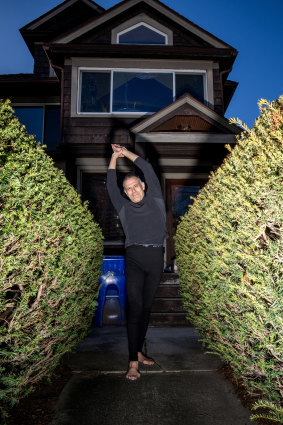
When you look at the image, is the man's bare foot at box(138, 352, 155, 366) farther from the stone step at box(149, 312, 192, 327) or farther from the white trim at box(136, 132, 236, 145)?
the white trim at box(136, 132, 236, 145)

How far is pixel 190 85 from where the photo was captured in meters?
9.02

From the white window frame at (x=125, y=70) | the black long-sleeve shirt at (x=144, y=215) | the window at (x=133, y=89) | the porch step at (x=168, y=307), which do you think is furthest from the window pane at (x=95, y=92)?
the black long-sleeve shirt at (x=144, y=215)

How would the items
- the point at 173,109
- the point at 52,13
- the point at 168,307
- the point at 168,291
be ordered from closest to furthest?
the point at 168,307 < the point at 168,291 < the point at 173,109 < the point at 52,13

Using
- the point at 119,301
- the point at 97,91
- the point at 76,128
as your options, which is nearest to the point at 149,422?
the point at 119,301

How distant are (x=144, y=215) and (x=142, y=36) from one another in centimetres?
877

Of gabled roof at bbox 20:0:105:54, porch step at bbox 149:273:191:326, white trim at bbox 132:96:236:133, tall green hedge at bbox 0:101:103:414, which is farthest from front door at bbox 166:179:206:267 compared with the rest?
gabled roof at bbox 20:0:105:54

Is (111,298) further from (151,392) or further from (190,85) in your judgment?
(190,85)

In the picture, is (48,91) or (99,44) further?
(48,91)

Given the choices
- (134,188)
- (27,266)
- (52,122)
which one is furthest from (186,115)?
(27,266)

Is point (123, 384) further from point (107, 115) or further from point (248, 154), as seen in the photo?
point (107, 115)

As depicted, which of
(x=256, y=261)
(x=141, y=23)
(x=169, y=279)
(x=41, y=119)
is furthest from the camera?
(x=41, y=119)

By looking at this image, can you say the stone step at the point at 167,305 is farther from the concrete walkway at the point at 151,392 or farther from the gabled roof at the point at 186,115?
the gabled roof at the point at 186,115

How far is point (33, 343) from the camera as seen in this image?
70.8 inches

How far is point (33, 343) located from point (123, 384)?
3.68 ft
